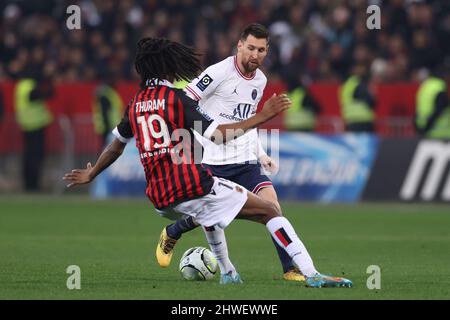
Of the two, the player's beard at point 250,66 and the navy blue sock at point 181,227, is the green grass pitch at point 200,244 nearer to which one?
the navy blue sock at point 181,227

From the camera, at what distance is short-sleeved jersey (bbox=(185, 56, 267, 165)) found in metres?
10.7

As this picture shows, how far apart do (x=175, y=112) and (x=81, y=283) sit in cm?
166

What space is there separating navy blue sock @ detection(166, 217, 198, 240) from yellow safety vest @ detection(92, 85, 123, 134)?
11712mm

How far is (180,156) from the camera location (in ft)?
29.6

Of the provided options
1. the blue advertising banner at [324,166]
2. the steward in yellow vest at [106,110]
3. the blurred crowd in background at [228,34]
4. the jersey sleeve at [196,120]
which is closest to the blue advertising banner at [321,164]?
the blue advertising banner at [324,166]

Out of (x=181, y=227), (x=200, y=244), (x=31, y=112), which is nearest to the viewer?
(x=181, y=227)

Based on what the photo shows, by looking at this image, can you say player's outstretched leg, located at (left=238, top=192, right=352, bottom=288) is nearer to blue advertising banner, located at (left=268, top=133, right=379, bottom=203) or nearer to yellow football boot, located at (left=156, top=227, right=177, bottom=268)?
yellow football boot, located at (left=156, top=227, right=177, bottom=268)

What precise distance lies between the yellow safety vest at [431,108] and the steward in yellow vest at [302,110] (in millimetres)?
2032

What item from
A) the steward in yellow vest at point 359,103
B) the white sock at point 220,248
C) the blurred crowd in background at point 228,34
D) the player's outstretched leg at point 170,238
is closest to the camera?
the white sock at point 220,248

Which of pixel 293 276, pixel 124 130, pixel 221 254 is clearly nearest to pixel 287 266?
pixel 293 276

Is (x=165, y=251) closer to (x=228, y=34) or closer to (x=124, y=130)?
(x=124, y=130)

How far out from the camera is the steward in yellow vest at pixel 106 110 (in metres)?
22.1

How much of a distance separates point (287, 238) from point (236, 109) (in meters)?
2.06
